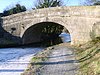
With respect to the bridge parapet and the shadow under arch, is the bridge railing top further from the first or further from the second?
the shadow under arch

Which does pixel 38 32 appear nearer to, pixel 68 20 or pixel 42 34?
pixel 42 34

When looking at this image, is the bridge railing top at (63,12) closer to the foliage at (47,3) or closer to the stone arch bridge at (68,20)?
the stone arch bridge at (68,20)

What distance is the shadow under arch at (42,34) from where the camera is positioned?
34156 millimetres

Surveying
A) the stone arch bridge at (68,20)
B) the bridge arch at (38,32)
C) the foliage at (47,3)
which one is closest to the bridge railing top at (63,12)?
the stone arch bridge at (68,20)

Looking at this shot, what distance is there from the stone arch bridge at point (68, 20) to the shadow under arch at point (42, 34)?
37.3 inches

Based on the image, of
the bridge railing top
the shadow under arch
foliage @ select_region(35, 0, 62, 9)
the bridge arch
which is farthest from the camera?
foliage @ select_region(35, 0, 62, 9)

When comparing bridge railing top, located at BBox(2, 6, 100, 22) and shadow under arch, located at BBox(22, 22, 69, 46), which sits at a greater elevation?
bridge railing top, located at BBox(2, 6, 100, 22)

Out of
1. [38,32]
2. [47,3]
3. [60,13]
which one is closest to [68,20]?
[60,13]

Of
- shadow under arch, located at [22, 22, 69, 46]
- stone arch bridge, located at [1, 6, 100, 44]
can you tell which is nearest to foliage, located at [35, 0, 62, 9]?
shadow under arch, located at [22, 22, 69, 46]

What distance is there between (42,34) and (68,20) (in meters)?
11.1

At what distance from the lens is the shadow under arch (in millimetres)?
34156

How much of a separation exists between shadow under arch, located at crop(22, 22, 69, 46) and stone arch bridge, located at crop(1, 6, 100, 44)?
0.95 m

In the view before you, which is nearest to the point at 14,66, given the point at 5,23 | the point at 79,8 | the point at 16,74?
the point at 16,74

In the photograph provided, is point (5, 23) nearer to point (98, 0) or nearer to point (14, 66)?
point (98, 0)
